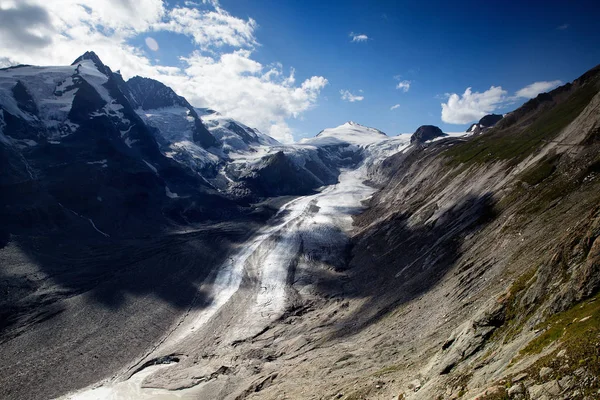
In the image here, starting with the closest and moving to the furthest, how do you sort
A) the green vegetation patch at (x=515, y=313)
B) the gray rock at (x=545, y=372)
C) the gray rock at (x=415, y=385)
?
the gray rock at (x=545, y=372)
the green vegetation patch at (x=515, y=313)
the gray rock at (x=415, y=385)

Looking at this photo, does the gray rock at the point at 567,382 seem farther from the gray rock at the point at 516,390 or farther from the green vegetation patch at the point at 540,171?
the green vegetation patch at the point at 540,171

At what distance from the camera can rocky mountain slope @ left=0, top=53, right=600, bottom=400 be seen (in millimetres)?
21312

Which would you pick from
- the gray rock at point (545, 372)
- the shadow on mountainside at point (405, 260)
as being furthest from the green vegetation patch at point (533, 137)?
the gray rock at point (545, 372)

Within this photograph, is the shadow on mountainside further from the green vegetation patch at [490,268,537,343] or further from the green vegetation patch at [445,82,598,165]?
the green vegetation patch at [490,268,537,343]

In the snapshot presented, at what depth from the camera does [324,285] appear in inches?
2950

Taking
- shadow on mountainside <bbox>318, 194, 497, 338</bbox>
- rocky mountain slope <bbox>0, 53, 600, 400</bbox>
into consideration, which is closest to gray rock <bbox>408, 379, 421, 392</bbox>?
rocky mountain slope <bbox>0, 53, 600, 400</bbox>

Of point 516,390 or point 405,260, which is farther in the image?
point 405,260

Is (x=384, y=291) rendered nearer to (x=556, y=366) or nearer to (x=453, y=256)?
(x=453, y=256)

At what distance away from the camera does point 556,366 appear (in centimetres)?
1384

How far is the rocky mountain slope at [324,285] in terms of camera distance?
21.3 meters

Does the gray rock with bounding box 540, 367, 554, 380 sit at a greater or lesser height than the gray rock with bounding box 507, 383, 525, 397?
greater

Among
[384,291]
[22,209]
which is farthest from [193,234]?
[384,291]

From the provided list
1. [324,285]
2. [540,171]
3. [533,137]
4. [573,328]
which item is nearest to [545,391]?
[573,328]

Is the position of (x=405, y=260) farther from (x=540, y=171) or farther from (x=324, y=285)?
(x=540, y=171)
